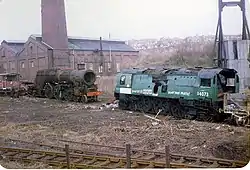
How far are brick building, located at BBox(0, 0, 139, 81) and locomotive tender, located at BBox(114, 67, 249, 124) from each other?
50 cm

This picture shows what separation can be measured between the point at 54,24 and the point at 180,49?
5.70 ft

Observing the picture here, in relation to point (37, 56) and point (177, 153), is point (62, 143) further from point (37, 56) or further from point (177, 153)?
point (37, 56)

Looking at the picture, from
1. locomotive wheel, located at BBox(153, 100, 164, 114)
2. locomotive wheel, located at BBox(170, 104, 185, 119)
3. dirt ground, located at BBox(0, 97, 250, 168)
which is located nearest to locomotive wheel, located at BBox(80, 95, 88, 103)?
locomotive wheel, located at BBox(153, 100, 164, 114)

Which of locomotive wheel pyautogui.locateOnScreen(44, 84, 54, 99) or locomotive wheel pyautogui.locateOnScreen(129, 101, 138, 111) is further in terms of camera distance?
locomotive wheel pyautogui.locateOnScreen(44, 84, 54, 99)

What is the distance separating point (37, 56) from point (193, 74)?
5.51ft

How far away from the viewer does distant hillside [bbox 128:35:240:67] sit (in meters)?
2.22

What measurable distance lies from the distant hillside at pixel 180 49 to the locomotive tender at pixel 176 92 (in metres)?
0.72

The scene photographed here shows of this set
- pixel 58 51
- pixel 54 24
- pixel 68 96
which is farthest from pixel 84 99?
pixel 54 24

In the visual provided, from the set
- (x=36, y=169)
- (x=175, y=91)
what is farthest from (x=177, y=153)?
(x=175, y=91)

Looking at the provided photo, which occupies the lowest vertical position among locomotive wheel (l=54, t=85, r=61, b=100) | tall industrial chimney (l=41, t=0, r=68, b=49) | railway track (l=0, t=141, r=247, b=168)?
railway track (l=0, t=141, r=247, b=168)

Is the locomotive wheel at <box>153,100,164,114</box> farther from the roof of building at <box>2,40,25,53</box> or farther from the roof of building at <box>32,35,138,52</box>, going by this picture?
the roof of building at <box>2,40,25,53</box>

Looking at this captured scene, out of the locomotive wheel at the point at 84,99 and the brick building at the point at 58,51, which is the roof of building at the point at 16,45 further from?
the locomotive wheel at the point at 84,99

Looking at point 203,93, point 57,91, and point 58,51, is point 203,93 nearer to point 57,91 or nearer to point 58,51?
point 58,51

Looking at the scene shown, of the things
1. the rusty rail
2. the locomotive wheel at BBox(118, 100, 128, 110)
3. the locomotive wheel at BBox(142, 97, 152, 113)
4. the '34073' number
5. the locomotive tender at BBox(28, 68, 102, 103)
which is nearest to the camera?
the rusty rail
